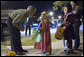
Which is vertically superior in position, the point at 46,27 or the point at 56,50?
the point at 46,27

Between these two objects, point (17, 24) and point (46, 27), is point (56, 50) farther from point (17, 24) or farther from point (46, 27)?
point (17, 24)

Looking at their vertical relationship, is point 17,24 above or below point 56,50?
above

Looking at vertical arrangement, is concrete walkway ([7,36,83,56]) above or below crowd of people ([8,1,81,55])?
below

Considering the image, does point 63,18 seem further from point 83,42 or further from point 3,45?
point 3,45

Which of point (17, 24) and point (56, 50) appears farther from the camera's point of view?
point (56, 50)

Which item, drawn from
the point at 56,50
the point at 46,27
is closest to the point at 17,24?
the point at 46,27

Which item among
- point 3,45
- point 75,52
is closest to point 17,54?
point 3,45

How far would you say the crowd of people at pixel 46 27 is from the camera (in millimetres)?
3301

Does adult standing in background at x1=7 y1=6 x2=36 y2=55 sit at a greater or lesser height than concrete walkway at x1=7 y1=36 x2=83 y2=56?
greater

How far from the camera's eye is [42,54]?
3.36 m

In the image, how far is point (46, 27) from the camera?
3.41 m

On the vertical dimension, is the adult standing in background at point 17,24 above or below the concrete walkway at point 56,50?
above

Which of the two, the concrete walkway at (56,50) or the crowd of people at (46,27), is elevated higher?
the crowd of people at (46,27)

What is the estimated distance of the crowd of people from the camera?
3.30 metres
